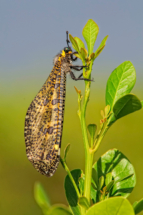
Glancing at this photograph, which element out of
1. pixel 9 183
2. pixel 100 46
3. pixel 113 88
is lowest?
pixel 9 183

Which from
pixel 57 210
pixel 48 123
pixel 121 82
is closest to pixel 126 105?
pixel 121 82

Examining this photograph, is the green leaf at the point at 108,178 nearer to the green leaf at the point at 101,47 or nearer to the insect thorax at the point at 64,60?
the green leaf at the point at 101,47

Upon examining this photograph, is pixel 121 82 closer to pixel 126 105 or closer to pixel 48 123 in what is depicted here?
pixel 126 105

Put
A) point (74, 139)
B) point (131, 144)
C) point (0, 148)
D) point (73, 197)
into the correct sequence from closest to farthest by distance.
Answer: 1. point (73, 197)
2. point (131, 144)
3. point (74, 139)
4. point (0, 148)

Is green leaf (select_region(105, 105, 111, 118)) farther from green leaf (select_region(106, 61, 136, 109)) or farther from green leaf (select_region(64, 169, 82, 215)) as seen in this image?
green leaf (select_region(64, 169, 82, 215))

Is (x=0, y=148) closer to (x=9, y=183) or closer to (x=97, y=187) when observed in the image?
(x=9, y=183)

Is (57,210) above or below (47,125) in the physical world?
below

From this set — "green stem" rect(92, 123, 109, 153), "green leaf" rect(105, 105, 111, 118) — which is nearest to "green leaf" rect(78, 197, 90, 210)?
"green stem" rect(92, 123, 109, 153)

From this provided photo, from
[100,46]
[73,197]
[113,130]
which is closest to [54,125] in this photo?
[73,197]
